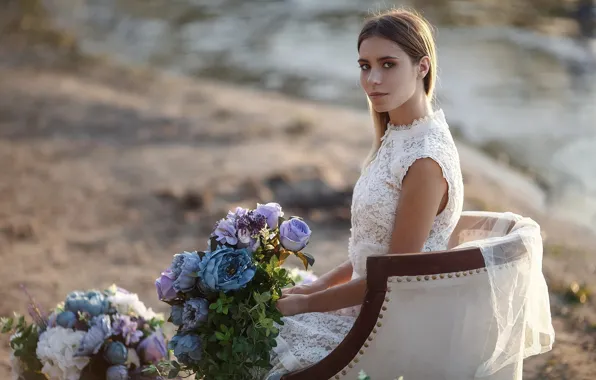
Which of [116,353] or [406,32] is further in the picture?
[116,353]

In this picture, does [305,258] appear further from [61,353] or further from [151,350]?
[61,353]

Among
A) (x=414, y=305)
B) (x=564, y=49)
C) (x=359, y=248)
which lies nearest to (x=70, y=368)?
(x=359, y=248)

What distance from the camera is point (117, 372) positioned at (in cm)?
340

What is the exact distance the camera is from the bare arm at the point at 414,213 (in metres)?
2.76

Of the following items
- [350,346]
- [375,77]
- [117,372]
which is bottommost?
[117,372]

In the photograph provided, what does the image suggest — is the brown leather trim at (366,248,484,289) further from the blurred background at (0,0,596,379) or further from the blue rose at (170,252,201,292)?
the blurred background at (0,0,596,379)

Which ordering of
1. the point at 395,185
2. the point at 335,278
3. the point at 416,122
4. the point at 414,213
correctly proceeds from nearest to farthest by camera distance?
1. the point at 414,213
2. the point at 395,185
3. the point at 416,122
4. the point at 335,278

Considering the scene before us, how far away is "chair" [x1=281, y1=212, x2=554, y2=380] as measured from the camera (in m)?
2.65

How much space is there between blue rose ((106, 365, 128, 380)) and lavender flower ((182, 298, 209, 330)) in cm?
67

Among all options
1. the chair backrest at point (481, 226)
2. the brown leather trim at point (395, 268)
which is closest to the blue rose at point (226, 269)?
the brown leather trim at point (395, 268)

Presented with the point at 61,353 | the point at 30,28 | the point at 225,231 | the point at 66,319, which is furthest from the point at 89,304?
the point at 30,28

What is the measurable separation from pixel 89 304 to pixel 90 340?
0.49ft

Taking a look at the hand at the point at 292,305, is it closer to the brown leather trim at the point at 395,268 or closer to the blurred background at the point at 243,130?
the brown leather trim at the point at 395,268

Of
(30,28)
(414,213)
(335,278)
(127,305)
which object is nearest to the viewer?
(414,213)
